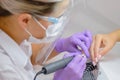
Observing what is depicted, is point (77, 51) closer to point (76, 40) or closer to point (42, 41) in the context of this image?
point (76, 40)

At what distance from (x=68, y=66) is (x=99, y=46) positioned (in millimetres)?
213

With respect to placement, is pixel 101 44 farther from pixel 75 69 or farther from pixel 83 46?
pixel 75 69

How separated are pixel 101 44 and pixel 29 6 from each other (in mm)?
450

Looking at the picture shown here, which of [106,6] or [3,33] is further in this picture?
[106,6]

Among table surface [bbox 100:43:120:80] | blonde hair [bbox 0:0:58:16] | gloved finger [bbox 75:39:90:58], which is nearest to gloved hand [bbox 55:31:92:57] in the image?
gloved finger [bbox 75:39:90:58]

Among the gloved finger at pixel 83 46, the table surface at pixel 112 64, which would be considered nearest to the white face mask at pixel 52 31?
the gloved finger at pixel 83 46

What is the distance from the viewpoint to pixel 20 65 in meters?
0.79

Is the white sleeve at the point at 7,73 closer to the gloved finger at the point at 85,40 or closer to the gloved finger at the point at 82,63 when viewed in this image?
the gloved finger at the point at 82,63

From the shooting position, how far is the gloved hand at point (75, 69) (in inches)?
32.0

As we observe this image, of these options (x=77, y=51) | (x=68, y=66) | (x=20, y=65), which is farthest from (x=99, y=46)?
(x=20, y=65)

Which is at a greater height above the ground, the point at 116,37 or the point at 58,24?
the point at 58,24

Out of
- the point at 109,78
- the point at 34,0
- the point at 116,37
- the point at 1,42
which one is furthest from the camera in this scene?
the point at 116,37

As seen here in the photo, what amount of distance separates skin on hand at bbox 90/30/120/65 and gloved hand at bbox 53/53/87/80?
0.25 ft

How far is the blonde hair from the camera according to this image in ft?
2.13
